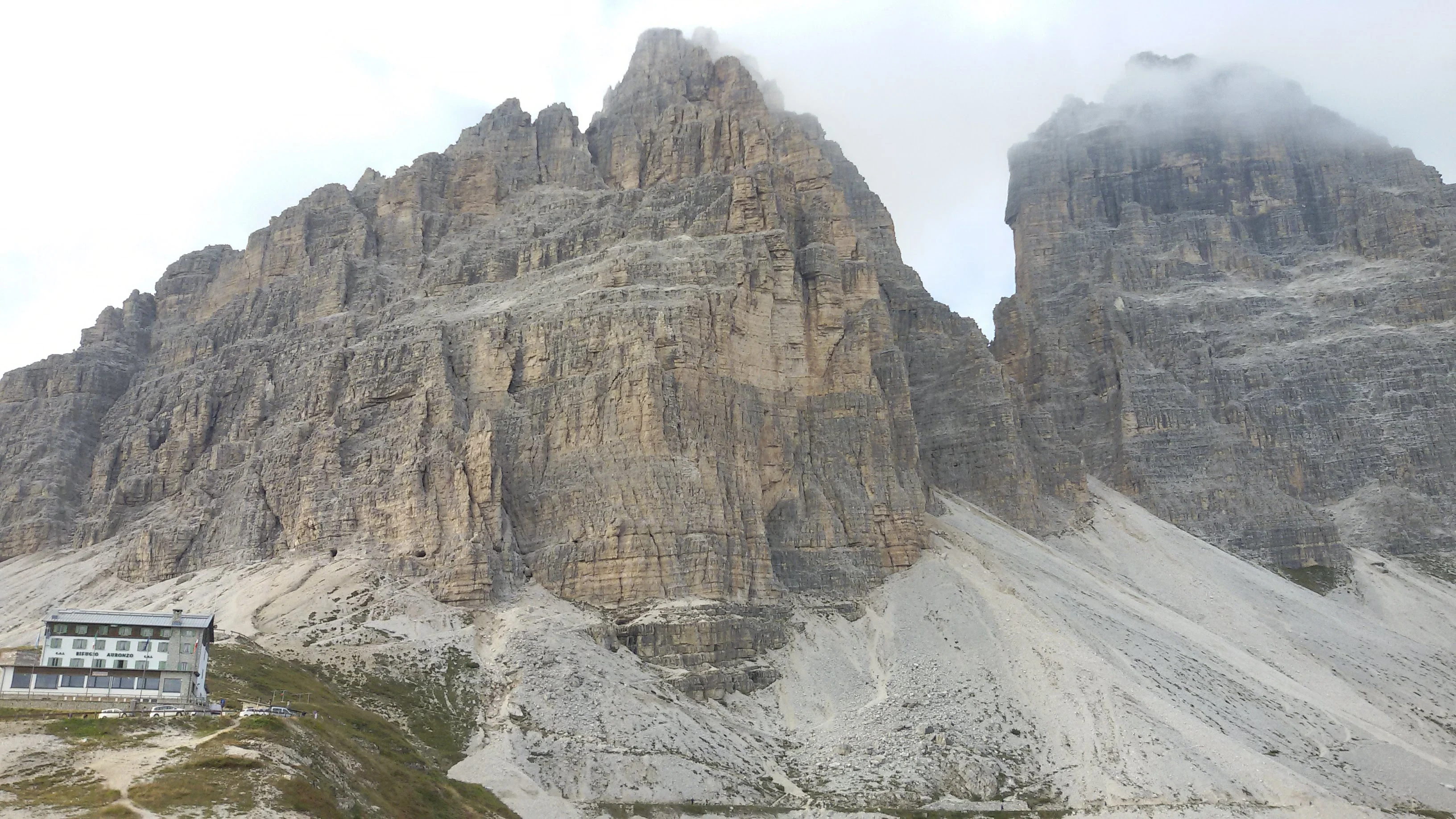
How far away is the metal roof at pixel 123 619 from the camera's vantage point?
71.0 metres

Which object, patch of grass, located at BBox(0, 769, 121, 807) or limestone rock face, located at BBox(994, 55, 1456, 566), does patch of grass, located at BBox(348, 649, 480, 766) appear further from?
limestone rock face, located at BBox(994, 55, 1456, 566)

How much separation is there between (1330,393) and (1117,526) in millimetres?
46312

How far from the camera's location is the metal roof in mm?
71000

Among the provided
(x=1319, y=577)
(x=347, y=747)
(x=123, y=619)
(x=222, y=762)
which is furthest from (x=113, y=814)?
(x=1319, y=577)

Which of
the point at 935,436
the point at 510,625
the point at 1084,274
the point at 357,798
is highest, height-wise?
the point at 1084,274

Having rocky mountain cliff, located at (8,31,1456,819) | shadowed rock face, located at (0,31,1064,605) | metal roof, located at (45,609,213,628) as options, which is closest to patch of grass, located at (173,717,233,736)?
rocky mountain cliff, located at (8,31,1456,819)

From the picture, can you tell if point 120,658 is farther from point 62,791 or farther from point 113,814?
A: point 113,814

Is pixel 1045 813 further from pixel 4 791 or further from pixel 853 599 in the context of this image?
pixel 4 791

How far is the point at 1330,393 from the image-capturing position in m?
173

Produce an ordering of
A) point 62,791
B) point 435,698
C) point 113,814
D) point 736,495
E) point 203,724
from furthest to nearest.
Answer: point 736,495
point 435,698
point 203,724
point 62,791
point 113,814

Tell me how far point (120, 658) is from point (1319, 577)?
436 ft

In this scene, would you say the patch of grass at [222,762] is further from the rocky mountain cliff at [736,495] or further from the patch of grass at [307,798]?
the rocky mountain cliff at [736,495]

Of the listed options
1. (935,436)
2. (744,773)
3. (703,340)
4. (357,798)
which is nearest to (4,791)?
(357,798)

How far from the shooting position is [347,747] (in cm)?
6869
